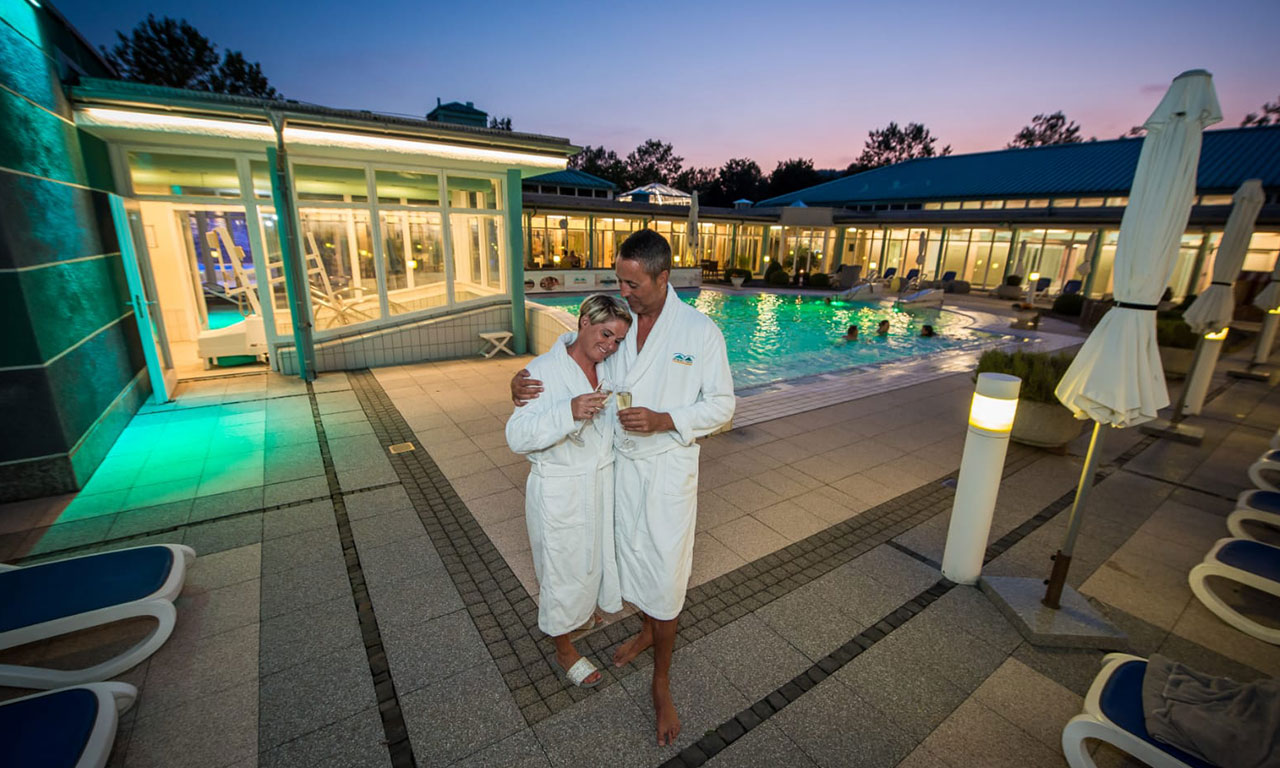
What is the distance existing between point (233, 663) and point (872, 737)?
3267 millimetres

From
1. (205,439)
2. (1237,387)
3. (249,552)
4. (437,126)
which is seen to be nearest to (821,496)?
(249,552)

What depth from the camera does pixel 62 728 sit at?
1.94 metres

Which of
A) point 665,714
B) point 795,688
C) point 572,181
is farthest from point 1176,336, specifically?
point 572,181

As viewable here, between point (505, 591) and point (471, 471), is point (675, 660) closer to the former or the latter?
point (505, 591)

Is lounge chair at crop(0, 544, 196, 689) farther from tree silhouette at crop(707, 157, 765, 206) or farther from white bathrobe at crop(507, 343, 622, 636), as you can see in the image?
tree silhouette at crop(707, 157, 765, 206)

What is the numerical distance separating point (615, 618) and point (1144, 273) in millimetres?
3696

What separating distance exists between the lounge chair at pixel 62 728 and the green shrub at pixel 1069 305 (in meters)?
21.4

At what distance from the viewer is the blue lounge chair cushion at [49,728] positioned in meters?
1.82

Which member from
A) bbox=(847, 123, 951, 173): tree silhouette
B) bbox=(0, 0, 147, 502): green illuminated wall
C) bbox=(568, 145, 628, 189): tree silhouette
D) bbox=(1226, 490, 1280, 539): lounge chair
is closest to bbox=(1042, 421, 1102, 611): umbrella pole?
bbox=(1226, 490, 1280, 539): lounge chair

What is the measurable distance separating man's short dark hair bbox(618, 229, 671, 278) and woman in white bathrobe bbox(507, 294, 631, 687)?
204 millimetres

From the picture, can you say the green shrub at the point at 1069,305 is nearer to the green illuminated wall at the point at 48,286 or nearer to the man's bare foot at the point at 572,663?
the man's bare foot at the point at 572,663

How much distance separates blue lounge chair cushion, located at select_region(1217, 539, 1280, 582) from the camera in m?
3.13

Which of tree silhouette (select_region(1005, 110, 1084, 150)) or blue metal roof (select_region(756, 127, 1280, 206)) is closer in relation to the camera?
blue metal roof (select_region(756, 127, 1280, 206))

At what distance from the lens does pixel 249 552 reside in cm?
361
